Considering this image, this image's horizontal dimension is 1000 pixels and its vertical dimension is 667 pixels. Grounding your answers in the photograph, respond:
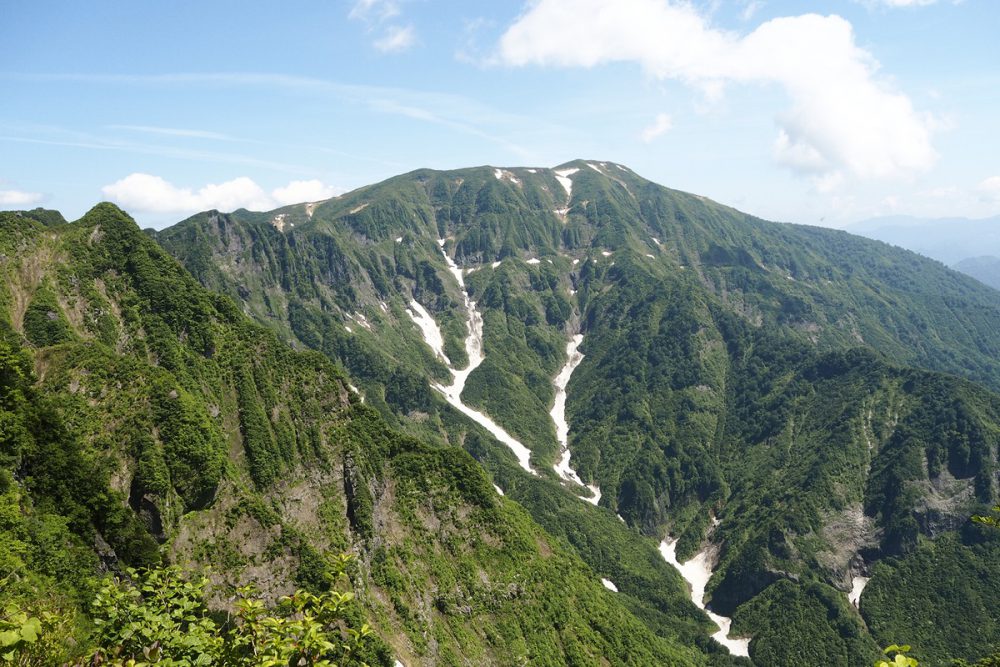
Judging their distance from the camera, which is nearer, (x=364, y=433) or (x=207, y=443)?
(x=207, y=443)

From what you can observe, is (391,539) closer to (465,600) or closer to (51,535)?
(465,600)

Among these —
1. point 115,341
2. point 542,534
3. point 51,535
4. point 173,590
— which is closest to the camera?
point 173,590

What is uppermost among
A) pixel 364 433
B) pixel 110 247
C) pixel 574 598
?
pixel 110 247

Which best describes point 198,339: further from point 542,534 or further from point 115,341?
point 542,534

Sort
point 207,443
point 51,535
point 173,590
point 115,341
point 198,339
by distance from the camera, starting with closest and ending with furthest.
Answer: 1. point 173,590
2. point 51,535
3. point 207,443
4. point 115,341
5. point 198,339

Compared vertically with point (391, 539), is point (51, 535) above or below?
above

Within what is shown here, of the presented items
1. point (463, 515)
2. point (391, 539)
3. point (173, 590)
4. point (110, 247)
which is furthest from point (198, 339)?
point (173, 590)
